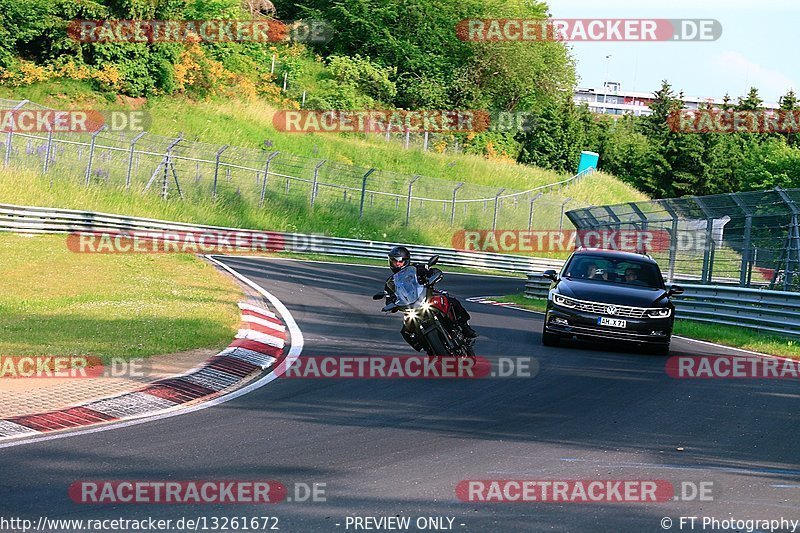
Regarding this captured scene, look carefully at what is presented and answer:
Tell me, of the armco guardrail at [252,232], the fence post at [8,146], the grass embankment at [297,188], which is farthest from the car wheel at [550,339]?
the fence post at [8,146]

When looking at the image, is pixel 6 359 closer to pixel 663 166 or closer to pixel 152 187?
pixel 152 187

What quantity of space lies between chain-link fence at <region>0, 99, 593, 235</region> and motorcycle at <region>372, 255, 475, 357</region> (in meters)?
24.5

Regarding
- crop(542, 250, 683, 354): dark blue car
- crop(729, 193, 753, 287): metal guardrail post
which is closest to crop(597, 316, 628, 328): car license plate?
crop(542, 250, 683, 354): dark blue car

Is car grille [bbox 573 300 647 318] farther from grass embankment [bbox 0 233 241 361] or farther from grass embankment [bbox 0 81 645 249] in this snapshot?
grass embankment [bbox 0 81 645 249]

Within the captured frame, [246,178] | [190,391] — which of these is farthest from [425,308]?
[246,178]

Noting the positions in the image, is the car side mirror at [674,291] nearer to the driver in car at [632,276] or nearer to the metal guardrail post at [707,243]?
the driver in car at [632,276]

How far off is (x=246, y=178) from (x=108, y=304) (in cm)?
2523

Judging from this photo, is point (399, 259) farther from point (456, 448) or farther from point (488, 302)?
point (488, 302)

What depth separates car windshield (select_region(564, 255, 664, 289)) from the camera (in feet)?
56.7

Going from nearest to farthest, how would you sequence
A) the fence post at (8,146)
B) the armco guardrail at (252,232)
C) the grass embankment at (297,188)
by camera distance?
the armco guardrail at (252,232) < the fence post at (8,146) < the grass embankment at (297,188)

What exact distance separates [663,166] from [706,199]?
58179 mm

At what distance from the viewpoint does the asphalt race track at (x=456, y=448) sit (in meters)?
6.65

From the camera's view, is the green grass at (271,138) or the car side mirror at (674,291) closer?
the car side mirror at (674,291)

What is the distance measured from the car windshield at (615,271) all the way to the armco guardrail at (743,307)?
8.99 ft
